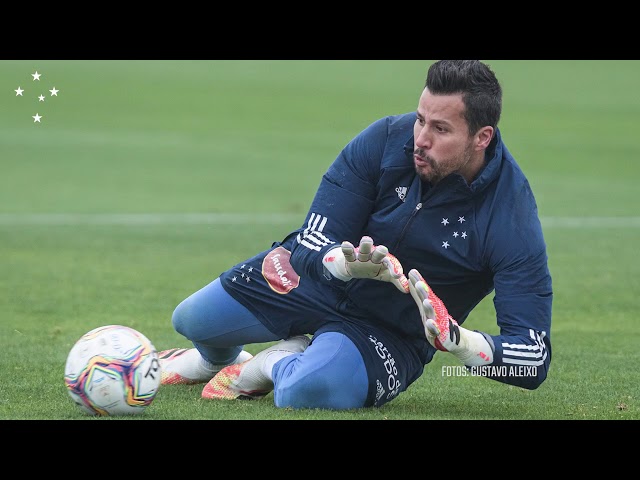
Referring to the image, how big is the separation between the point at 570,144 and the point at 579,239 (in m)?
14.2

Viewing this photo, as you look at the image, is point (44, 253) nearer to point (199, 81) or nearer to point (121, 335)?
point (121, 335)

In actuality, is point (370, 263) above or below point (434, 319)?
above

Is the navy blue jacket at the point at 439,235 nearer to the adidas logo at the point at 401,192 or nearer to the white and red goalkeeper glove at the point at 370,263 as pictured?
the adidas logo at the point at 401,192

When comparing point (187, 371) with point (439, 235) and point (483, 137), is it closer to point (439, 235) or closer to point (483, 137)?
point (439, 235)

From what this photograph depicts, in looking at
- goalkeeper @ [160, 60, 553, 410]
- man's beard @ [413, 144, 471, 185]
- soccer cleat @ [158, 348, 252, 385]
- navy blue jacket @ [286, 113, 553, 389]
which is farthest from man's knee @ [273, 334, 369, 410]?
man's beard @ [413, 144, 471, 185]

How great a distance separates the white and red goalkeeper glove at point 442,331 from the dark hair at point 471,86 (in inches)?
37.4

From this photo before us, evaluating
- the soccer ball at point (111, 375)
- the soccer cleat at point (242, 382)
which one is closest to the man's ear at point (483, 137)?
the soccer cleat at point (242, 382)

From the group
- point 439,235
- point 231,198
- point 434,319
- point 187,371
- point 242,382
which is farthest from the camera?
point 231,198

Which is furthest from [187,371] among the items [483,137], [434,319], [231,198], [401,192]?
[231,198]

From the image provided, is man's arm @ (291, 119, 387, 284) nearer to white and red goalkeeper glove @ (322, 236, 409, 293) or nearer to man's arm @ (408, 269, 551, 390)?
white and red goalkeeper glove @ (322, 236, 409, 293)

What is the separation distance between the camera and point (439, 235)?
21.7ft

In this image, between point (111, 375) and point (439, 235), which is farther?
point (439, 235)

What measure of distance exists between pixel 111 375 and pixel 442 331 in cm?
162

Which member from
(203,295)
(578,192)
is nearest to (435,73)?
(203,295)
